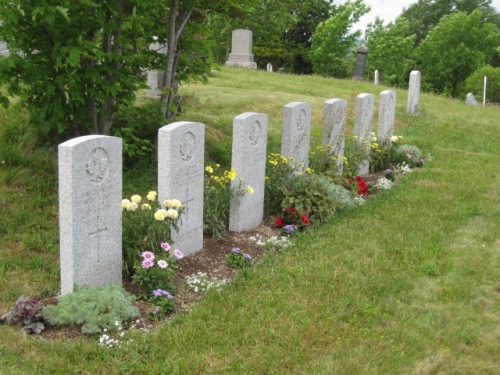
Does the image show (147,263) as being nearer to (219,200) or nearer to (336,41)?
(219,200)

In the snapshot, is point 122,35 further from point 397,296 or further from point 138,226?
point 397,296

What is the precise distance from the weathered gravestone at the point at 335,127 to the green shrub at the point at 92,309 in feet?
15.6

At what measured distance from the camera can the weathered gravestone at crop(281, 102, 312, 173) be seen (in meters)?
7.23

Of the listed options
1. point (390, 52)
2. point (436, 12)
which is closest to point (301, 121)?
point (390, 52)

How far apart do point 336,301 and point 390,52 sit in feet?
134

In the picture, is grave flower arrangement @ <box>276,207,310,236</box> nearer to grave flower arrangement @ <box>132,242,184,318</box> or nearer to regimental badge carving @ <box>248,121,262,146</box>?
regimental badge carving @ <box>248,121,262,146</box>

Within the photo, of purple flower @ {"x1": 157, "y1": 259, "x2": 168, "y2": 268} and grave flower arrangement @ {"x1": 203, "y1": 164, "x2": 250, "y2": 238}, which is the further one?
grave flower arrangement @ {"x1": 203, "y1": 164, "x2": 250, "y2": 238}

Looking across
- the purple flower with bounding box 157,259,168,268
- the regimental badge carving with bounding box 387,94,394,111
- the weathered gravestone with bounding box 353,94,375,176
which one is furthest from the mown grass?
the regimental badge carving with bounding box 387,94,394,111

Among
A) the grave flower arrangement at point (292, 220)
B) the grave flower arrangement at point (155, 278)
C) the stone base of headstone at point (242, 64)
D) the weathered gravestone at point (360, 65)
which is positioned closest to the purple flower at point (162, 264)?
the grave flower arrangement at point (155, 278)

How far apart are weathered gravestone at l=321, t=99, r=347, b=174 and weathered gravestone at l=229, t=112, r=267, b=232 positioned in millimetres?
1854

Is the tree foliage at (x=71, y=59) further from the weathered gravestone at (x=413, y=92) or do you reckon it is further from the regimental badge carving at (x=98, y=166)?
the weathered gravestone at (x=413, y=92)

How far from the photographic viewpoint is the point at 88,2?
577 cm

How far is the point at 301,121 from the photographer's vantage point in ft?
24.6

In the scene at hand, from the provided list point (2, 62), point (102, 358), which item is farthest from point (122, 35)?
point (102, 358)
